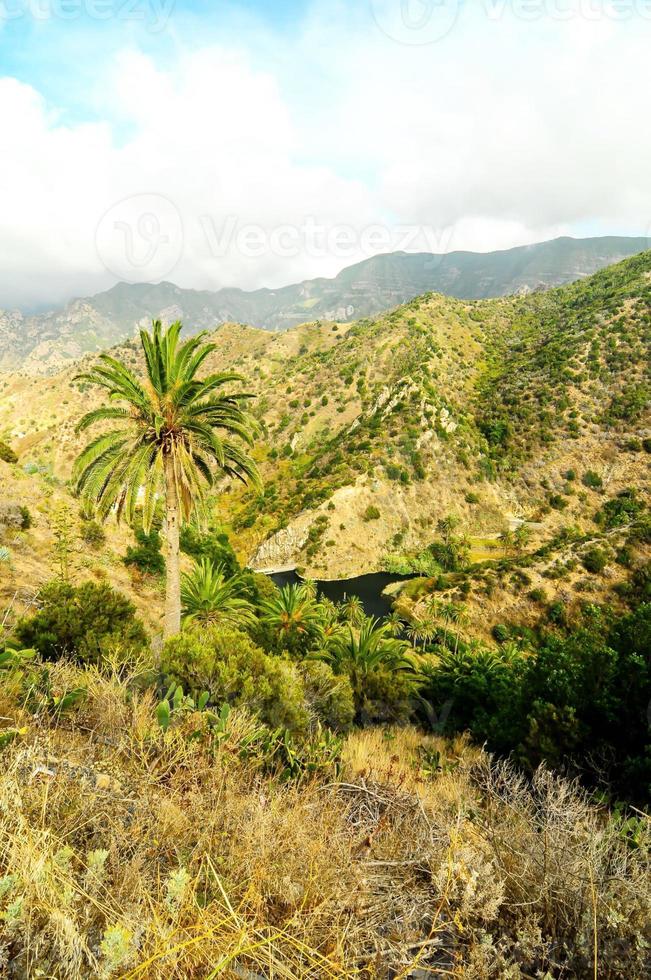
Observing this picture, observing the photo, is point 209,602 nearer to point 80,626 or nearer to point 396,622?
point 80,626

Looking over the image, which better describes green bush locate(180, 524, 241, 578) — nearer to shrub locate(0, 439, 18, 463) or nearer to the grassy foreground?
shrub locate(0, 439, 18, 463)

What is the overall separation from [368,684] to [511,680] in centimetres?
664

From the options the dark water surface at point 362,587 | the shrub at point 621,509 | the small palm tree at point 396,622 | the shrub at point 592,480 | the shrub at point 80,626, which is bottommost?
the dark water surface at point 362,587

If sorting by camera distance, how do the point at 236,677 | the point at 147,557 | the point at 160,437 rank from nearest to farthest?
the point at 236,677 < the point at 160,437 < the point at 147,557

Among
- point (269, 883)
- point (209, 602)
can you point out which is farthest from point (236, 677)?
point (209, 602)

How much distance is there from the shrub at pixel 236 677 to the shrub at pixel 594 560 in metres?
43.6

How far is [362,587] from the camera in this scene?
200 feet

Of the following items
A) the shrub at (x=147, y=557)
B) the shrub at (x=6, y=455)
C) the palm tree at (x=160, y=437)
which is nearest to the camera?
the palm tree at (x=160, y=437)

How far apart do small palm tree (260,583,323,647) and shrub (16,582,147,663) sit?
1451cm

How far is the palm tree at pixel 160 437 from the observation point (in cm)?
1235

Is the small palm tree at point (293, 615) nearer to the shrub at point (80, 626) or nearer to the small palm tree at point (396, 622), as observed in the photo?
the small palm tree at point (396, 622)

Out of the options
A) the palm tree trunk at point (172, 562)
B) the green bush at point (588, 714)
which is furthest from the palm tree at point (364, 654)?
the palm tree trunk at point (172, 562)

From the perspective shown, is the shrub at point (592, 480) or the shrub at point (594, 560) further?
the shrub at point (592, 480)

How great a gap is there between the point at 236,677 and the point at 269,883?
5.36m
